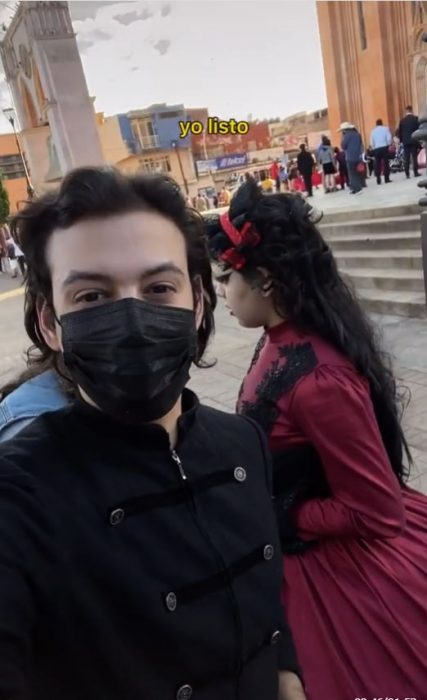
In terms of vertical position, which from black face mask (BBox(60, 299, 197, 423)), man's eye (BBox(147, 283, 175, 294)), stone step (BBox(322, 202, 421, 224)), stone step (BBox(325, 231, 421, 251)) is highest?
man's eye (BBox(147, 283, 175, 294))

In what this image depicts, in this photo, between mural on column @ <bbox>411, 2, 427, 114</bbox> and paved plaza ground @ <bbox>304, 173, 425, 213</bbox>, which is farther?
mural on column @ <bbox>411, 2, 427, 114</bbox>

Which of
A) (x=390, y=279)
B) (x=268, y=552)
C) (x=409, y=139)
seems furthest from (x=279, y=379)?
(x=409, y=139)

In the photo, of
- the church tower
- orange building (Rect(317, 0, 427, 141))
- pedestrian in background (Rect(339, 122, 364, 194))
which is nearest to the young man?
pedestrian in background (Rect(339, 122, 364, 194))

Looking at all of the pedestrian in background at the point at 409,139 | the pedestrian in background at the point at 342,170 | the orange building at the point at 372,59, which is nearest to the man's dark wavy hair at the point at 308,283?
the pedestrian in background at the point at 409,139

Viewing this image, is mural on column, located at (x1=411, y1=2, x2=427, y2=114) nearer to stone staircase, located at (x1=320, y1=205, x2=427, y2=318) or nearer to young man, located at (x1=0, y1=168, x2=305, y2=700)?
stone staircase, located at (x1=320, y1=205, x2=427, y2=318)

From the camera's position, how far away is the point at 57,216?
963 millimetres

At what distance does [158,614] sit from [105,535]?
5.9 inches

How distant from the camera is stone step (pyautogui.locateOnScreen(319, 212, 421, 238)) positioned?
685 cm

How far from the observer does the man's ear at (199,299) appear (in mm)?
1145

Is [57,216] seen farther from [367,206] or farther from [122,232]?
[367,206]

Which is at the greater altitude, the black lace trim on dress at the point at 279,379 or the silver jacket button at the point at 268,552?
the black lace trim on dress at the point at 279,379

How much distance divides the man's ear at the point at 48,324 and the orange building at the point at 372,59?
23.5 meters

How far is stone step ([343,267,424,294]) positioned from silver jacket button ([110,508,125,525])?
5.33 metres

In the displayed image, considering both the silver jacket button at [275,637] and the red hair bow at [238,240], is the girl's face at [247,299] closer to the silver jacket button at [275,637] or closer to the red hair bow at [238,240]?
the red hair bow at [238,240]
